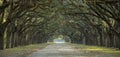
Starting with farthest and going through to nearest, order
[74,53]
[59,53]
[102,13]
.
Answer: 1. [102,13]
2. [74,53]
3. [59,53]

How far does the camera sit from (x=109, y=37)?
6009 centimetres

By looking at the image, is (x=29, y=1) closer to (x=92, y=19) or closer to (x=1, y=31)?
(x=1, y=31)

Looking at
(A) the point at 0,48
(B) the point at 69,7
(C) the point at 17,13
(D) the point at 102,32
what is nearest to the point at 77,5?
(B) the point at 69,7

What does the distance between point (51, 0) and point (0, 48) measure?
36.8 ft

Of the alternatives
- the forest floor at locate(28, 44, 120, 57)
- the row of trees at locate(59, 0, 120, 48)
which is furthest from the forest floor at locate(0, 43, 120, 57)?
the row of trees at locate(59, 0, 120, 48)

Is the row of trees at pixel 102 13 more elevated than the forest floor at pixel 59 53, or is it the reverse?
the row of trees at pixel 102 13

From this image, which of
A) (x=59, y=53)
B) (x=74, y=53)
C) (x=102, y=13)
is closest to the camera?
(x=59, y=53)

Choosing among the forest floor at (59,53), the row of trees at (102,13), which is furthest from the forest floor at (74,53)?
the row of trees at (102,13)

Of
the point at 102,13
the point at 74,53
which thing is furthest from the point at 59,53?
the point at 102,13

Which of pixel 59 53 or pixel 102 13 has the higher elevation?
pixel 102 13

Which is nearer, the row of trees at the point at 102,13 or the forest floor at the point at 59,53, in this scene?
the forest floor at the point at 59,53

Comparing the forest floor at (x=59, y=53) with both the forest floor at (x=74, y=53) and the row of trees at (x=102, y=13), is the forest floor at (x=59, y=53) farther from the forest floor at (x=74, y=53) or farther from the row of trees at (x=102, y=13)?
the row of trees at (x=102, y=13)

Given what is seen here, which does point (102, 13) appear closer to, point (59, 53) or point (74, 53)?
point (74, 53)

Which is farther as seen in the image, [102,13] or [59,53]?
[102,13]
